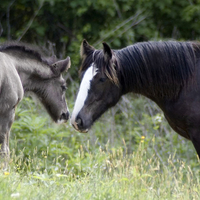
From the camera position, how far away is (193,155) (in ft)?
23.4

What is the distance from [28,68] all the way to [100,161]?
169 cm

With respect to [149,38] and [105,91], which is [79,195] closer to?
[105,91]

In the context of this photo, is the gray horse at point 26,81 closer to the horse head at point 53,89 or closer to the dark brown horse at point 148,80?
the horse head at point 53,89

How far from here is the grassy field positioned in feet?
11.0

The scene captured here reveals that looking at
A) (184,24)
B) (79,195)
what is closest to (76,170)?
(79,195)

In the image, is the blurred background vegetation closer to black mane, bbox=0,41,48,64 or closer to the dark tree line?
the dark tree line

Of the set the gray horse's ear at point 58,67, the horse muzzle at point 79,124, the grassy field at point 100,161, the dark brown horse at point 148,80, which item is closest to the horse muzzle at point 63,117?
the grassy field at point 100,161

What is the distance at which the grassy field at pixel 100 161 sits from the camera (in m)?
3.35

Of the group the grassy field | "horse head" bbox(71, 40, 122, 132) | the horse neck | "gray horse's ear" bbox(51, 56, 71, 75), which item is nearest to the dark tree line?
the grassy field

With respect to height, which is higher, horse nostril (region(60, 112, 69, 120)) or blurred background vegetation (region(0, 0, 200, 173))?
horse nostril (region(60, 112, 69, 120))

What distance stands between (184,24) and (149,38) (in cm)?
117

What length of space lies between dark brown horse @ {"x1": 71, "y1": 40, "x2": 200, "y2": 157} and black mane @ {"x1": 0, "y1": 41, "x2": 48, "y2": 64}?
145 centimetres

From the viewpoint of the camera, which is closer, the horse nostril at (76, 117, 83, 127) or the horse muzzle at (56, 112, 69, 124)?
the horse nostril at (76, 117, 83, 127)

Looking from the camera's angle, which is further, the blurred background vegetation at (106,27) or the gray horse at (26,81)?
the blurred background vegetation at (106,27)
